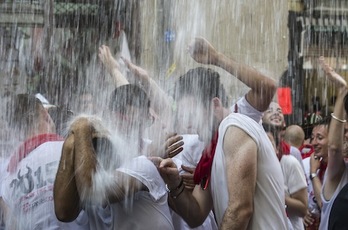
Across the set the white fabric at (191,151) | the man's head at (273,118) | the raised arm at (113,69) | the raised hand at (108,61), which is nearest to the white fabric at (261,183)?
the white fabric at (191,151)

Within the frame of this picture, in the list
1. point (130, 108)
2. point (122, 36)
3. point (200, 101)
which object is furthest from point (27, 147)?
point (122, 36)

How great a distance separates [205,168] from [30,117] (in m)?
1.14

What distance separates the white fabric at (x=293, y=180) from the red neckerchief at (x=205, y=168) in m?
1.71

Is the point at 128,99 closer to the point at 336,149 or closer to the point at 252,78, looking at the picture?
the point at 252,78

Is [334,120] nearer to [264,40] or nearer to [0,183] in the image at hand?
[0,183]

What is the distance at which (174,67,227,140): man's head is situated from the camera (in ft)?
14.5

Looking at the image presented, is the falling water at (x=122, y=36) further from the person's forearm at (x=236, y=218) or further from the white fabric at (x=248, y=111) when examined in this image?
the person's forearm at (x=236, y=218)

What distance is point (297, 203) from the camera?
5703 millimetres

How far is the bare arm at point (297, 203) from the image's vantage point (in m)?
5.69

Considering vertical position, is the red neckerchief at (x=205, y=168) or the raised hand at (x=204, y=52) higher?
the raised hand at (x=204, y=52)

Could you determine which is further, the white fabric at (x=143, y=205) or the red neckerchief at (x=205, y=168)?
the red neckerchief at (x=205, y=168)

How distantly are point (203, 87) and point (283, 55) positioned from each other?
798cm

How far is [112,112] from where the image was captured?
436 centimetres

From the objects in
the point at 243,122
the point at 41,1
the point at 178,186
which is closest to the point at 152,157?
the point at 178,186
